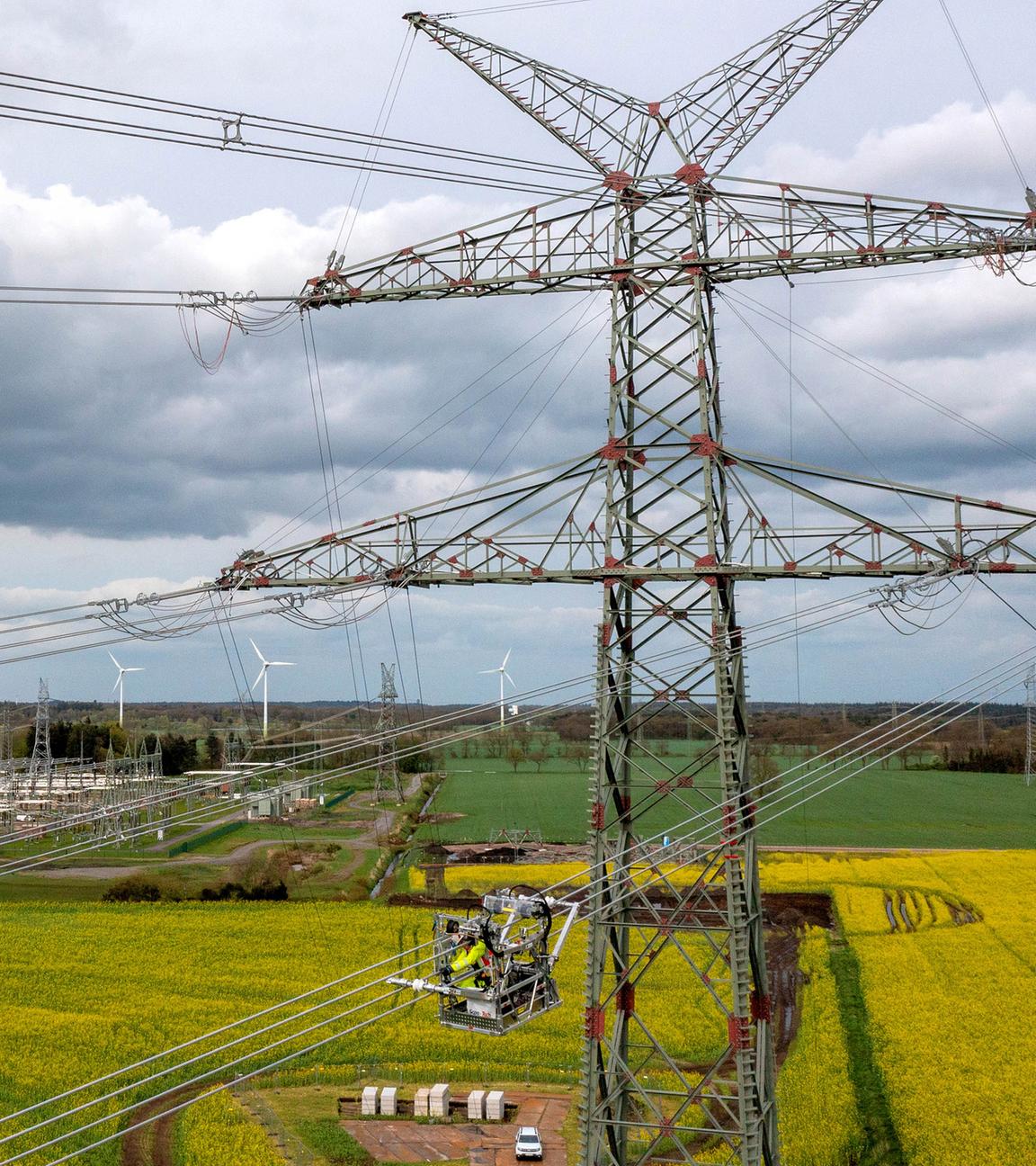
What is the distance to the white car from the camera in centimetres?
3834

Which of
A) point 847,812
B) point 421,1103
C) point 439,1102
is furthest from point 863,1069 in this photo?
point 847,812

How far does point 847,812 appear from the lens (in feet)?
364

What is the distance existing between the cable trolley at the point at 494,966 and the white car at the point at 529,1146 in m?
21.7

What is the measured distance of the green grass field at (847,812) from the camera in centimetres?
9844

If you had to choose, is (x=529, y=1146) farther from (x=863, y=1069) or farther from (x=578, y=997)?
(x=578, y=997)

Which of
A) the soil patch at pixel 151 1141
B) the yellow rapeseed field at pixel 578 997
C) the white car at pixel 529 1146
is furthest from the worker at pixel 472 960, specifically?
the soil patch at pixel 151 1141

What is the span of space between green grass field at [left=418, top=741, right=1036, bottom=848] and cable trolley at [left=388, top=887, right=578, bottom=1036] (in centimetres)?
6791

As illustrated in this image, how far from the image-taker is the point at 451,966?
18.6 meters

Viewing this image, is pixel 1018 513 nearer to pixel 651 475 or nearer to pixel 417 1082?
pixel 651 475

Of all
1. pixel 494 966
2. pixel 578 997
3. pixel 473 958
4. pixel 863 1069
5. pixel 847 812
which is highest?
pixel 473 958

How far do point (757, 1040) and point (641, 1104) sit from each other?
2251 cm

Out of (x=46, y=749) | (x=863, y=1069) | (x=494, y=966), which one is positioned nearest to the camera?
(x=494, y=966)

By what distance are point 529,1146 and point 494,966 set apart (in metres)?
23.0

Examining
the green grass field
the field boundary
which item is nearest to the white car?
the field boundary
